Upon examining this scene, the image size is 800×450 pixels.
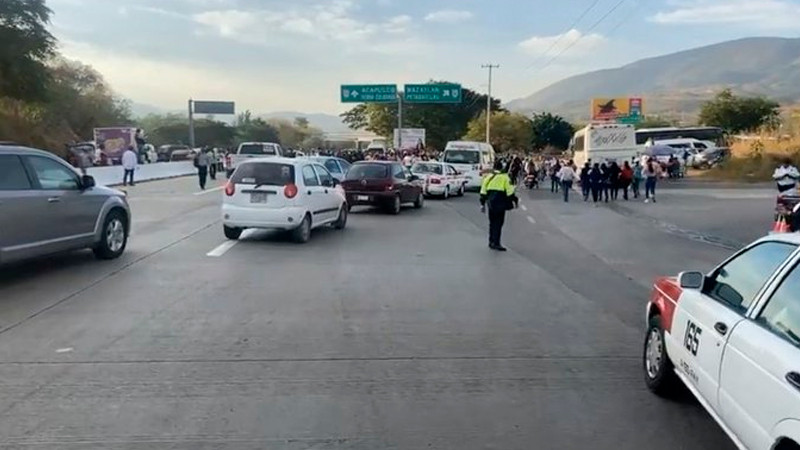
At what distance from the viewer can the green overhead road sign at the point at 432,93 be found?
2377 inches

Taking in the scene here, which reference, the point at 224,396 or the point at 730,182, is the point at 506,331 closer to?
the point at 224,396

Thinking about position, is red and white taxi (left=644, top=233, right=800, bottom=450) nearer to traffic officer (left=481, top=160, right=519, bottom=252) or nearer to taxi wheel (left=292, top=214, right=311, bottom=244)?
traffic officer (left=481, top=160, right=519, bottom=252)

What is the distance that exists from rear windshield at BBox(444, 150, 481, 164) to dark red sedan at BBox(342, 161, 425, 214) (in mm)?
13977

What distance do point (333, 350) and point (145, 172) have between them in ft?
122

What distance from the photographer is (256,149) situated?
1601 inches

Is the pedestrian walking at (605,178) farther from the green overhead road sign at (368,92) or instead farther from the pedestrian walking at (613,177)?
the green overhead road sign at (368,92)

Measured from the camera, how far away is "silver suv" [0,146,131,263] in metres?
9.88

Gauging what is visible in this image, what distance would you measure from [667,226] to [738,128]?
7646 cm

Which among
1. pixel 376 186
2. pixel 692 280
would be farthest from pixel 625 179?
pixel 692 280

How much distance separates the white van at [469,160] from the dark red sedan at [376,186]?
12.7m

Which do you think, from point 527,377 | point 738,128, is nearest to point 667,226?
point 527,377

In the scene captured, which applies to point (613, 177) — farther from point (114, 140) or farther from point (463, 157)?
point (114, 140)

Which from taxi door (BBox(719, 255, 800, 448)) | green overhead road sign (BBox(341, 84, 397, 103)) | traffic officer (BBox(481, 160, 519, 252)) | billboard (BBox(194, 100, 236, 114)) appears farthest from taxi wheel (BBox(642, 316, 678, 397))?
billboard (BBox(194, 100, 236, 114))

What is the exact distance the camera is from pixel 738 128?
3511 inches
